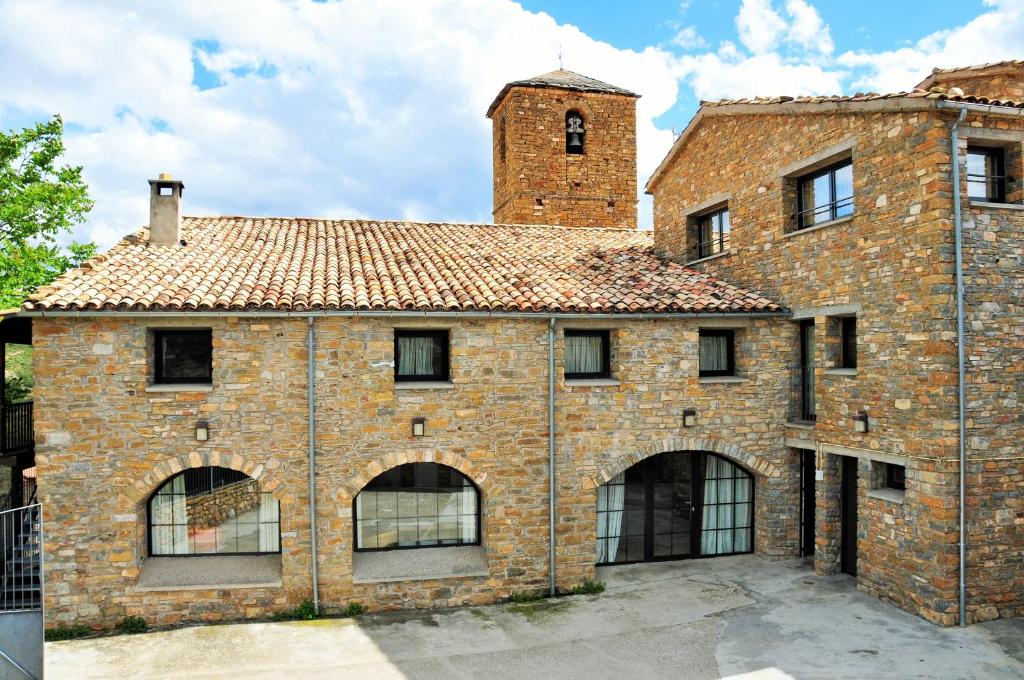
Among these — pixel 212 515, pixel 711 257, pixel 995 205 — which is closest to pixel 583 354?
pixel 711 257

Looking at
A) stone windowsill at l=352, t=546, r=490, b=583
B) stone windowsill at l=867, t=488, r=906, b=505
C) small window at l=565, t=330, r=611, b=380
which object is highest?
small window at l=565, t=330, r=611, b=380

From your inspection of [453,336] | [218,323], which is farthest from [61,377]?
[453,336]

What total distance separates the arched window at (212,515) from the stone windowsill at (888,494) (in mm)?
9300

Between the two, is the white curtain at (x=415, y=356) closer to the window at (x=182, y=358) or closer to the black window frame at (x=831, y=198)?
the window at (x=182, y=358)

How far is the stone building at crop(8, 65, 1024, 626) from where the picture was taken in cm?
916

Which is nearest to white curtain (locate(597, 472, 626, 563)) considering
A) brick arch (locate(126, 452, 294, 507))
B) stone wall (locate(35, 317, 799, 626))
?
stone wall (locate(35, 317, 799, 626))

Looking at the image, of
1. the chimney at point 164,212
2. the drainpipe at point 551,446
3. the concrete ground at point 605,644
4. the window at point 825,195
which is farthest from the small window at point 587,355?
the chimney at point 164,212

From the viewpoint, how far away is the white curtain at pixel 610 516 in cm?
1185

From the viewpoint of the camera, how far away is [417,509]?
436 inches

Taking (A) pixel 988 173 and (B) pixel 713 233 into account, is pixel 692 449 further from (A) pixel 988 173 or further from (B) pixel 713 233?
(A) pixel 988 173

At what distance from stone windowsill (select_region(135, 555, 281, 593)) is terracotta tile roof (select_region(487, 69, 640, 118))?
14781mm

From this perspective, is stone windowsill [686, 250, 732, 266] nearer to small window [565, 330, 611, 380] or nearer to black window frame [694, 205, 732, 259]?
black window frame [694, 205, 732, 259]

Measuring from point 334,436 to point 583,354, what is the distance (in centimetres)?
437

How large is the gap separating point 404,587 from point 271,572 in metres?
2.07
